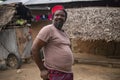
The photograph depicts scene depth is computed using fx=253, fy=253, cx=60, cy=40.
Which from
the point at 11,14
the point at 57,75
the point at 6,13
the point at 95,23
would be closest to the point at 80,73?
the point at 95,23

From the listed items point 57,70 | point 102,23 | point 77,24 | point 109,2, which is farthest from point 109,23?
point 57,70

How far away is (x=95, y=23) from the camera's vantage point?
10.8 m

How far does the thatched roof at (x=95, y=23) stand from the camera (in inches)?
409

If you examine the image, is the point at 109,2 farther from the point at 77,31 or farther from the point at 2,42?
the point at 2,42

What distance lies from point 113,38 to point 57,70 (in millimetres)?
7171

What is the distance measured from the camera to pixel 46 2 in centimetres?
1454

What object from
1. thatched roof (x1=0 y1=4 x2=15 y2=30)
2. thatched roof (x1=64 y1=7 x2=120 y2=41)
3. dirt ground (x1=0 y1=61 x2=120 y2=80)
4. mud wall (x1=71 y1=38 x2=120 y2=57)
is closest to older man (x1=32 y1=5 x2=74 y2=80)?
dirt ground (x1=0 y1=61 x2=120 y2=80)

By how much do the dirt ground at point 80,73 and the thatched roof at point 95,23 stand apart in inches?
51.2

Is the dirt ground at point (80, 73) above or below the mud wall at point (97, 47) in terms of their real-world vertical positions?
below

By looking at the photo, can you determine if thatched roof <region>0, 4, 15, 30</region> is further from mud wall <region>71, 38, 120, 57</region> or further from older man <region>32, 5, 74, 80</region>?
older man <region>32, 5, 74, 80</region>

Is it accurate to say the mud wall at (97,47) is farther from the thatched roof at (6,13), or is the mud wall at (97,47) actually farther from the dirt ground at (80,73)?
the thatched roof at (6,13)

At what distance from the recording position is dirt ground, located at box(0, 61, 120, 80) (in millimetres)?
9195

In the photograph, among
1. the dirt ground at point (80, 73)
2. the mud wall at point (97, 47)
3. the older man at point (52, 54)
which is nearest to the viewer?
the older man at point (52, 54)

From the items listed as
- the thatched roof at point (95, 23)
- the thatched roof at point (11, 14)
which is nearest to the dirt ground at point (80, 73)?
the thatched roof at point (95, 23)
